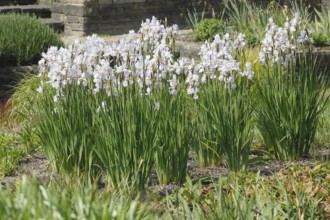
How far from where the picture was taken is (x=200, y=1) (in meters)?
17.1

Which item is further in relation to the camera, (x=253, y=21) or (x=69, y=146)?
(x=253, y=21)

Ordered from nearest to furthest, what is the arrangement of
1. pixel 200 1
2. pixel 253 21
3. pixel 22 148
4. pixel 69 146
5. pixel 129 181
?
pixel 129 181 → pixel 69 146 → pixel 22 148 → pixel 253 21 → pixel 200 1

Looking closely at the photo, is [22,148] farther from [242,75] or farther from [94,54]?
[242,75]

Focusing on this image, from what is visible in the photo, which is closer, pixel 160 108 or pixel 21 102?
pixel 160 108

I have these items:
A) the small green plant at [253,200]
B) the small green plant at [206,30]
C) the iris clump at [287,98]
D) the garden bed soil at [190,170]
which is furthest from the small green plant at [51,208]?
the small green plant at [206,30]

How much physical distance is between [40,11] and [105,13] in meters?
1.51

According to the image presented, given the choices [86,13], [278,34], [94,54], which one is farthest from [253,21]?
[94,54]

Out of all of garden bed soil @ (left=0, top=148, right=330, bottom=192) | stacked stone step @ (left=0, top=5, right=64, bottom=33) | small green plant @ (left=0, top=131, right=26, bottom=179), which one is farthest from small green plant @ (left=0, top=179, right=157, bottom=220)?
stacked stone step @ (left=0, top=5, right=64, bottom=33)

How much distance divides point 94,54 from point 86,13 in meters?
8.52

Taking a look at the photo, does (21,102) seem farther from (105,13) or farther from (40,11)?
(40,11)

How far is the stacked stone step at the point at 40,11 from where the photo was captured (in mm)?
15883

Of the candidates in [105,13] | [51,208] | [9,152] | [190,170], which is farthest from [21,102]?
[51,208]

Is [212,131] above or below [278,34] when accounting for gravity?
below

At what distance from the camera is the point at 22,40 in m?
12.5
